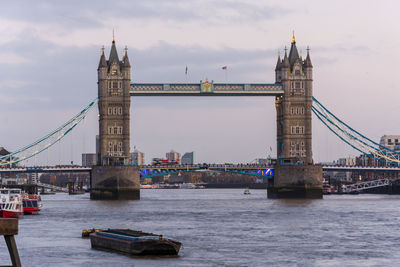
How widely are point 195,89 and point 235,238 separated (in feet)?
236

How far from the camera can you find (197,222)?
235 feet

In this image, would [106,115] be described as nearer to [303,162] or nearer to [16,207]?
[303,162]

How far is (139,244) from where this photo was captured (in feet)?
143

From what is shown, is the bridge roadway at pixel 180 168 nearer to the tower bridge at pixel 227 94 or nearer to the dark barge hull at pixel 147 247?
the tower bridge at pixel 227 94

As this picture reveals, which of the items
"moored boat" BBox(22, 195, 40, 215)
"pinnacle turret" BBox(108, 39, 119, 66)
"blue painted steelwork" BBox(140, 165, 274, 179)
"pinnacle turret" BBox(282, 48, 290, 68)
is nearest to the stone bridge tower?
"pinnacle turret" BBox(108, 39, 119, 66)

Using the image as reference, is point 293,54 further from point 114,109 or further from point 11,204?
point 11,204

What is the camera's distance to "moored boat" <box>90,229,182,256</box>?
142 feet

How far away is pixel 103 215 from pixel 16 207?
33.0 feet

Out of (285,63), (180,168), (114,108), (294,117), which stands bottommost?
(180,168)

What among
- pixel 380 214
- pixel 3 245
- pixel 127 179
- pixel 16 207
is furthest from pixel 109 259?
pixel 127 179

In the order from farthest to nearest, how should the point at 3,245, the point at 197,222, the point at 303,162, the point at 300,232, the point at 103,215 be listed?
1. the point at 303,162
2. the point at 103,215
3. the point at 197,222
4. the point at 300,232
5. the point at 3,245

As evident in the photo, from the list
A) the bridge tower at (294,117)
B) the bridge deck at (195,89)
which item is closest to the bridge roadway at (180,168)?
the bridge tower at (294,117)

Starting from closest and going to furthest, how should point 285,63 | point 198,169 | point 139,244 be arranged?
1. point 139,244
2. point 198,169
3. point 285,63

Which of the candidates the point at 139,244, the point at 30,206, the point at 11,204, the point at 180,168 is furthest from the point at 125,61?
the point at 139,244
